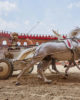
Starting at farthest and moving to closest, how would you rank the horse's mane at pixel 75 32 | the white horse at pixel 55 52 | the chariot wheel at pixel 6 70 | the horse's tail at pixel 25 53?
the horse's tail at pixel 25 53 → the chariot wheel at pixel 6 70 → the horse's mane at pixel 75 32 → the white horse at pixel 55 52

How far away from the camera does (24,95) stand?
9.34 ft

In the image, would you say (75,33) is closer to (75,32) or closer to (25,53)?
(75,32)

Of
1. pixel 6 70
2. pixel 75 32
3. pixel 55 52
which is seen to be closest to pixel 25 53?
pixel 6 70

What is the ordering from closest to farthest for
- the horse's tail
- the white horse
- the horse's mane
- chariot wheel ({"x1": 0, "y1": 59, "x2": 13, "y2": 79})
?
the white horse, the horse's mane, chariot wheel ({"x1": 0, "y1": 59, "x2": 13, "y2": 79}), the horse's tail

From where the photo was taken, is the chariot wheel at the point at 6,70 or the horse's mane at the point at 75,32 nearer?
the horse's mane at the point at 75,32

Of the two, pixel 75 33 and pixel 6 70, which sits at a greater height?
pixel 75 33

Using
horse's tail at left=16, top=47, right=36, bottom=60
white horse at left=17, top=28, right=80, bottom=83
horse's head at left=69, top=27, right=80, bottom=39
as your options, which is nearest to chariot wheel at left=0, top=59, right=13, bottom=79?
horse's tail at left=16, top=47, right=36, bottom=60

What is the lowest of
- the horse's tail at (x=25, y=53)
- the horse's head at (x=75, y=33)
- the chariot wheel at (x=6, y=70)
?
the chariot wheel at (x=6, y=70)

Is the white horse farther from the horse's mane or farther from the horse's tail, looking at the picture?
the horse's tail

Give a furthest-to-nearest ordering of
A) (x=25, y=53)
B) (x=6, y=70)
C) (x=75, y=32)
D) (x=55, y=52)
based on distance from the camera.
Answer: (x=25, y=53)
(x=6, y=70)
(x=75, y=32)
(x=55, y=52)

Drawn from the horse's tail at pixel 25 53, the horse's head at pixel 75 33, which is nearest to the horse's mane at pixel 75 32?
the horse's head at pixel 75 33

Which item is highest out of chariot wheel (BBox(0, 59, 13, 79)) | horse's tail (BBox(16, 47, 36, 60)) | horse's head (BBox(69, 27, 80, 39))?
horse's head (BBox(69, 27, 80, 39))

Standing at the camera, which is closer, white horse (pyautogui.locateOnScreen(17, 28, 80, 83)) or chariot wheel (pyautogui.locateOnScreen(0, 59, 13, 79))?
white horse (pyautogui.locateOnScreen(17, 28, 80, 83))

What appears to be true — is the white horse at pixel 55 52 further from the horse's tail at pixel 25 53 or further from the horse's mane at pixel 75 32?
the horse's tail at pixel 25 53
